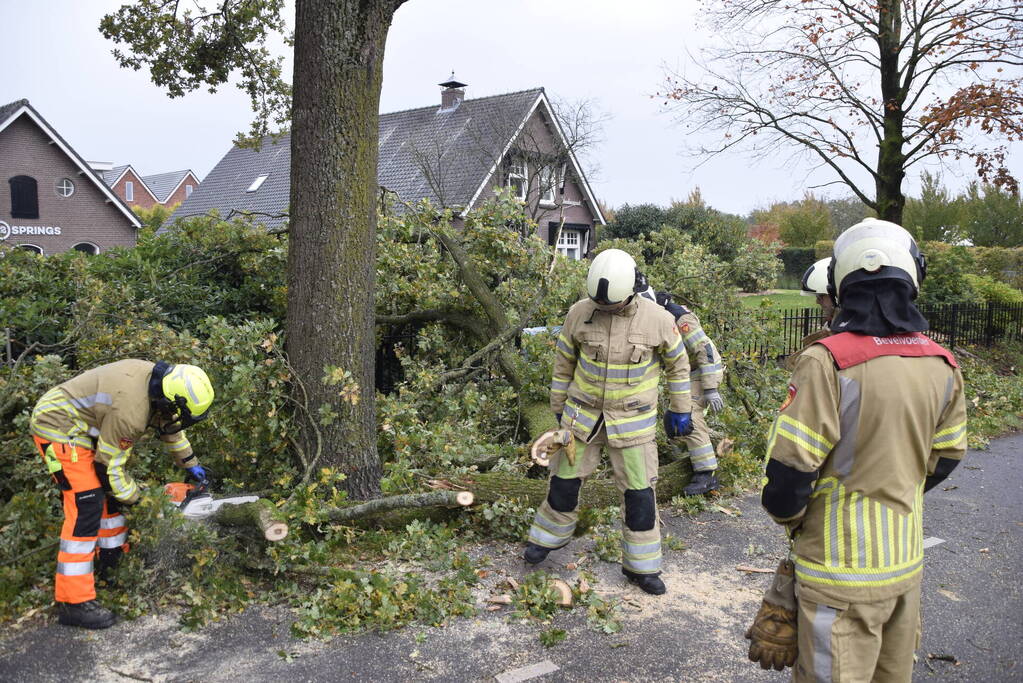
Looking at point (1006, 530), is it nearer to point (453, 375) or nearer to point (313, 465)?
point (453, 375)

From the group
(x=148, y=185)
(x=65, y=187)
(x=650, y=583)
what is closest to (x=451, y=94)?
(x=65, y=187)

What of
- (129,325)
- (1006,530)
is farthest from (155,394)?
(1006,530)

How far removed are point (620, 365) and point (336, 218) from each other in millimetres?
2018

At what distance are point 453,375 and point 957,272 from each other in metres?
12.6

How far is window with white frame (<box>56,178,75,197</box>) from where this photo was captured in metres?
28.6

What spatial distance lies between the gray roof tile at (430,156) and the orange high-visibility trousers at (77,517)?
17358 mm

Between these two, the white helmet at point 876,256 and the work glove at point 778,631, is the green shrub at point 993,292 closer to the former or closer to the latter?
the white helmet at point 876,256

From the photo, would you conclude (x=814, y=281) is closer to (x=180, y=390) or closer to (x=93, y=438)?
(x=180, y=390)

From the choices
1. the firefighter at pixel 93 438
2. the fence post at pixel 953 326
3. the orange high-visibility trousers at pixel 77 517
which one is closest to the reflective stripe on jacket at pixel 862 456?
the firefighter at pixel 93 438

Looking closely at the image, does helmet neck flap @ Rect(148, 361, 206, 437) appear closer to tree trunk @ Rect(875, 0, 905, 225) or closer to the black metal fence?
the black metal fence

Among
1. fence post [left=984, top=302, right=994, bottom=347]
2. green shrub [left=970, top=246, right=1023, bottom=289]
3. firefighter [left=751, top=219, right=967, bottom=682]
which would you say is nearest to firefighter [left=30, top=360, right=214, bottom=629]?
firefighter [left=751, top=219, right=967, bottom=682]

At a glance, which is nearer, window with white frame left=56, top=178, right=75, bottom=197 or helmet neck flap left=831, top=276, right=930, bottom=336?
helmet neck flap left=831, top=276, right=930, bottom=336

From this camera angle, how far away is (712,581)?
4.55m

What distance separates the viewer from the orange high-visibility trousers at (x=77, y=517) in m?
3.90
